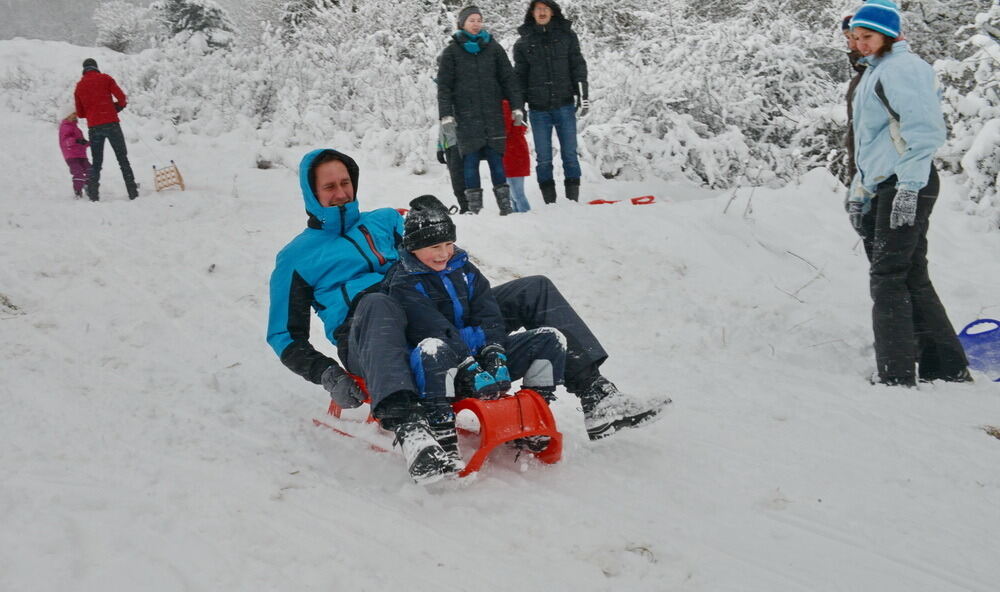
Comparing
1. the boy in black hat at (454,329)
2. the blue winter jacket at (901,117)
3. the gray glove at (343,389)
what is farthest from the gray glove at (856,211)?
the gray glove at (343,389)

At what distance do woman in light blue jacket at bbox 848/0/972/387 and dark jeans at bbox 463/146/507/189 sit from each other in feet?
9.57

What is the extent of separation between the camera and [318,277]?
9.88 ft

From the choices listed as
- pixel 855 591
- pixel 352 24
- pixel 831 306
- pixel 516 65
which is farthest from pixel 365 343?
pixel 352 24

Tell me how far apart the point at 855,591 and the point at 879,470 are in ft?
2.69

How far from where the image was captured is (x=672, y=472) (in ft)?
8.39

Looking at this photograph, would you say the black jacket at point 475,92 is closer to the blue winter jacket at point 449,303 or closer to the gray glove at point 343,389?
the blue winter jacket at point 449,303

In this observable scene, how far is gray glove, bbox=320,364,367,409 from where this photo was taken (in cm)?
274

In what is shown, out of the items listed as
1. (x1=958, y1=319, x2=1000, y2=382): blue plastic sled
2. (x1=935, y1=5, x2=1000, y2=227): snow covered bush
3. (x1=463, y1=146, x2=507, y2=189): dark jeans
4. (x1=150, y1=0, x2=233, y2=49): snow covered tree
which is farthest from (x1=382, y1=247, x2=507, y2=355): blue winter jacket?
(x1=150, y1=0, x2=233, y2=49): snow covered tree

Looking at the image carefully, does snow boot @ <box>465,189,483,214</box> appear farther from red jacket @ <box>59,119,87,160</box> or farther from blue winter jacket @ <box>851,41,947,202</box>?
red jacket @ <box>59,119,87,160</box>

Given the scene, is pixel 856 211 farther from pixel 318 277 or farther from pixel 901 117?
pixel 318 277

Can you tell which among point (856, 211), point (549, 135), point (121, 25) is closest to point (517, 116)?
point (549, 135)

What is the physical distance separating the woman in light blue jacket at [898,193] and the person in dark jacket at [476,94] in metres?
2.92

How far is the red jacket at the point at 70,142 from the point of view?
7.89m

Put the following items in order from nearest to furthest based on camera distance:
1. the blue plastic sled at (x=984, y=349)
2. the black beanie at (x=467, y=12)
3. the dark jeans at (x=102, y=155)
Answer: the blue plastic sled at (x=984, y=349)
the black beanie at (x=467, y=12)
the dark jeans at (x=102, y=155)
